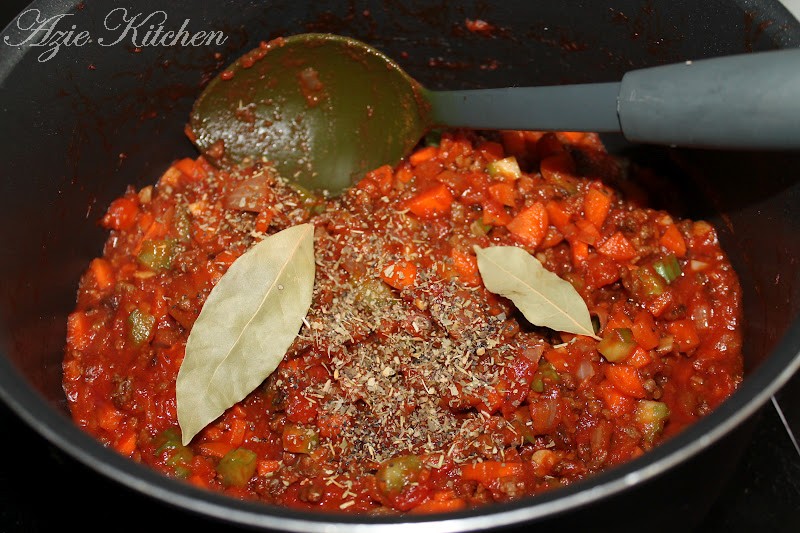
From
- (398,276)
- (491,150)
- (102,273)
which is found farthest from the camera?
(491,150)

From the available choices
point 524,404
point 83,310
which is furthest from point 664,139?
point 83,310

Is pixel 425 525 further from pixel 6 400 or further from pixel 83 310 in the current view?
pixel 83 310

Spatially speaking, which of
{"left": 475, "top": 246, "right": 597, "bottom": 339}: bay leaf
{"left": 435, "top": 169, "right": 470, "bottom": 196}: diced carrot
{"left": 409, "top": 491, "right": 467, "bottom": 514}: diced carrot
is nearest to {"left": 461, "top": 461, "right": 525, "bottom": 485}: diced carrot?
{"left": 409, "top": 491, "right": 467, "bottom": 514}: diced carrot

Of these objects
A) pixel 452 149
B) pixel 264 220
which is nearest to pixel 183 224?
pixel 264 220

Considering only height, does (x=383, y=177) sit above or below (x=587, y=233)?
above

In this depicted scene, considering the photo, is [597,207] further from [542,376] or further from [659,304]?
[542,376]
